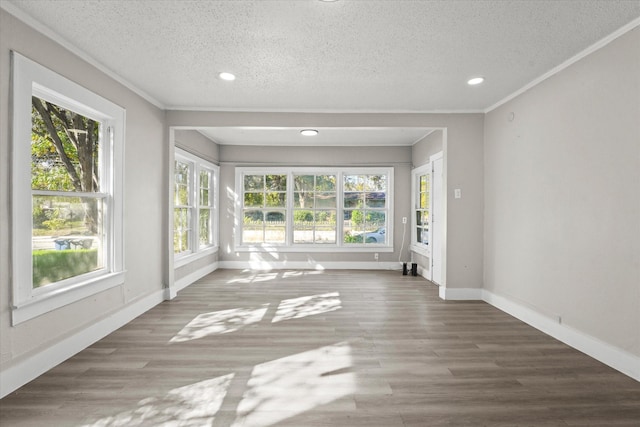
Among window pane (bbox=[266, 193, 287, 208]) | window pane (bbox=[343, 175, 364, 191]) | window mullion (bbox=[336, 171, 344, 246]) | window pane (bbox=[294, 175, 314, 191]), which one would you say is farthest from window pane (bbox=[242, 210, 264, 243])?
window pane (bbox=[343, 175, 364, 191])

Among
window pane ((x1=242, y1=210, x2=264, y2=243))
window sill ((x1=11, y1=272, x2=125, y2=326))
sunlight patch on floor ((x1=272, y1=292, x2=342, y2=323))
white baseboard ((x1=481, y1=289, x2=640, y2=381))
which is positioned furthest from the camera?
window pane ((x1=242, y1=210, x2=264, y2=243))

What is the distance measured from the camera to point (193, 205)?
580cm

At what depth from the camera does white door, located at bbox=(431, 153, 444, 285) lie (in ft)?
18.1

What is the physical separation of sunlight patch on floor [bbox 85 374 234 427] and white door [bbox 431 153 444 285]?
4.11 m

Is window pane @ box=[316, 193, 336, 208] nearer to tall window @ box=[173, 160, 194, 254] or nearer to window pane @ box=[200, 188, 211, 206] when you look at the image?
window pane @ box=[200, 188, 211, 206]

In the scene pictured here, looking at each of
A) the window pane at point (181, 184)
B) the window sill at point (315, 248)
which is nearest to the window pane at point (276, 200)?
the window sill at point (315, 248)

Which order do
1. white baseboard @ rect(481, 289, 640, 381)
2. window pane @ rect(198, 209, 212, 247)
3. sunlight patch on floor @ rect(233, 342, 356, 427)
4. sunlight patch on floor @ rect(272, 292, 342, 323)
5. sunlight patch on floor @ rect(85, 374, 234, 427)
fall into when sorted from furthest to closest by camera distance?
window pane @ rect(198, 209, 212, 247)
sunlight patch on floor @ rect(272, 292, 342, 323)
white baseboard @ rect(481, 289, 640, 381)
sunlight patch on floor @ rect(233, 342, 356, 427)
sunlight patch on floor @ rect(85, 374, 234, 427)

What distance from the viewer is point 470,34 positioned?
8.61 ft

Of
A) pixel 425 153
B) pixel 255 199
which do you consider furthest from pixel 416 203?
pixel 255 199

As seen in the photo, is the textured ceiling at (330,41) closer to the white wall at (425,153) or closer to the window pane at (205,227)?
the white wall at (425,153)

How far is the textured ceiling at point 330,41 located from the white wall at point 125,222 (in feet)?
0.60

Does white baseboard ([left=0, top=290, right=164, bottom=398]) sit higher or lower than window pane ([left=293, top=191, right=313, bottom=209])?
lower

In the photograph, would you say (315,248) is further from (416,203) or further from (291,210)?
(416,203)

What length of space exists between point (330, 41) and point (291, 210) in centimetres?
468
